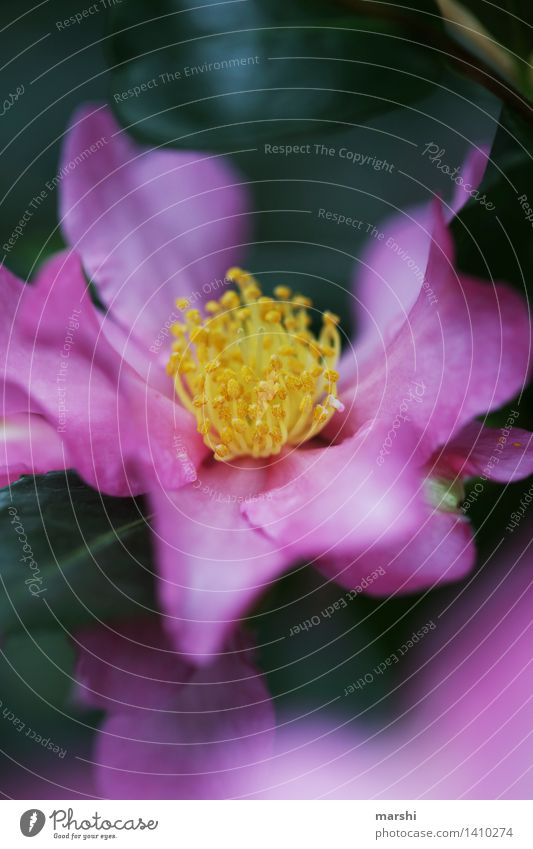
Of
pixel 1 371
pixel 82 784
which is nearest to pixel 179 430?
pixel 1 371

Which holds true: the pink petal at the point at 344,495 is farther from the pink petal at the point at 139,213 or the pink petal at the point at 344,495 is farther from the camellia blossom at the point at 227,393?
the pink petal at the point at 139,213

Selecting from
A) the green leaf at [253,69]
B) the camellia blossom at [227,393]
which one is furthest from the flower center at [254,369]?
the green leaf at [253,69]

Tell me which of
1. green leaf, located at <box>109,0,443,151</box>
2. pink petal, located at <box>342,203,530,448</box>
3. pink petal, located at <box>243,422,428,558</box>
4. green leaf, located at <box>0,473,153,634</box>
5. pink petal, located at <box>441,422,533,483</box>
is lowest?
green leaf, located at <box>0,473,153,634</box>

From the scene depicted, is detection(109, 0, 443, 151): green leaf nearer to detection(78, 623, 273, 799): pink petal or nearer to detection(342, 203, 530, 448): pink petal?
detection(342, 203, 530, 448): pink petal

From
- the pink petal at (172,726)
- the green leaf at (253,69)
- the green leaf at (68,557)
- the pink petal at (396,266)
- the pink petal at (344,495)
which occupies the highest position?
the green leaf at (253,69)

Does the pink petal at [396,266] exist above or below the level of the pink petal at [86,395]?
above

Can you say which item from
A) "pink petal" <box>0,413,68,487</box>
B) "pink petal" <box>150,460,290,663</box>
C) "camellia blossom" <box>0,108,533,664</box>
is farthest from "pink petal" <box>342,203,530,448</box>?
"pink petal" <box>0,413,68,487</box>

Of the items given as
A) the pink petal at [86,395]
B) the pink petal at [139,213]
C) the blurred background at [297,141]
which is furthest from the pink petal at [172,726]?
the pink petal at [139,213]
